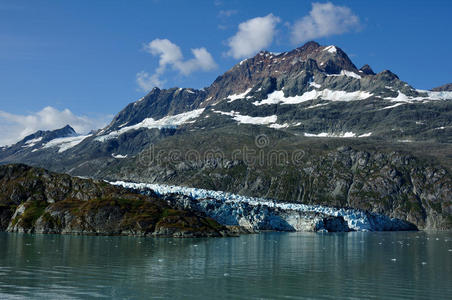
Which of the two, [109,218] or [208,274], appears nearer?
[208,274]

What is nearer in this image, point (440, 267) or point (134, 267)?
point (134, 267)

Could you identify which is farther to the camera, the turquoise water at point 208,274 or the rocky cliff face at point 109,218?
the rocky cliff face at point 109,218

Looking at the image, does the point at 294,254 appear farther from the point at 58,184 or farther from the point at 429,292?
the point at 58,184

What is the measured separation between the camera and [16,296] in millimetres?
41594

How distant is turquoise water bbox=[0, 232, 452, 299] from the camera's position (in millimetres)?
45469

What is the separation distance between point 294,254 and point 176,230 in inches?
1938

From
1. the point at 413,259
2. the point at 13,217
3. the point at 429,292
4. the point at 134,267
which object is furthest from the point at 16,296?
the point at 13,217

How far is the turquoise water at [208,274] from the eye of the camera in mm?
45469

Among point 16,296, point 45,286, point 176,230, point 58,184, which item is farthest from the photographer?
point 58,184

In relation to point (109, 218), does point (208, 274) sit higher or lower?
lower

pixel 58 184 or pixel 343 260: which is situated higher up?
pixel 58 184

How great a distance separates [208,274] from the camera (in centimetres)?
5803

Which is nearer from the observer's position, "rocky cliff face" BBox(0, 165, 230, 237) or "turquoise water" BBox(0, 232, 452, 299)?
"turquoise water" BBox(0, 232, 452, 299)

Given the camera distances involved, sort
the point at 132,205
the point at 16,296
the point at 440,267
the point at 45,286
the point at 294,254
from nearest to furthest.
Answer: the point at 16,296 → the point at 45,286 → the point at 440,267 → the point at 294,254 → the point at 132,205
